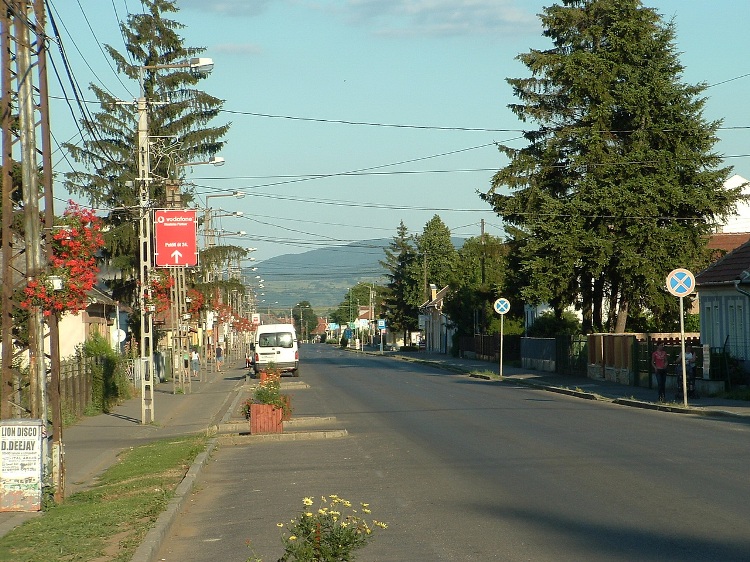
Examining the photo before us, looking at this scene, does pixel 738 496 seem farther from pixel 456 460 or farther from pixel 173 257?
pixel 173 257

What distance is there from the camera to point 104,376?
3078 cm

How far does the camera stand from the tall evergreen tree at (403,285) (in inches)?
4715

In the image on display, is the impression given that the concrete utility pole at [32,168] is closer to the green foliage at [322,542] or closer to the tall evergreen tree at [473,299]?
the green foliage at [322,542]

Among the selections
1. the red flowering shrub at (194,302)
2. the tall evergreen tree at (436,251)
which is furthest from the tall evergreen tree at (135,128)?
the tall evergreen tree at (436,251)

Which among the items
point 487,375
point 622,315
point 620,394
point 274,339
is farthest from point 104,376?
point 622,315

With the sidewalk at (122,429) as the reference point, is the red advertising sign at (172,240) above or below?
above

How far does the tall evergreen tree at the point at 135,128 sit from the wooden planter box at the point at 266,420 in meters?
24.4

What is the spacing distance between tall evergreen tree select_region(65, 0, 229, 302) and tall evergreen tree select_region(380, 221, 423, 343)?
243ft

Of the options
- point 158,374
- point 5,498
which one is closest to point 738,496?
point 5,498

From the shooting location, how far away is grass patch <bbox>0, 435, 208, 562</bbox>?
30.2 ft

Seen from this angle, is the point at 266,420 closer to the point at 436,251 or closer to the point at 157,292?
the point at 157,292

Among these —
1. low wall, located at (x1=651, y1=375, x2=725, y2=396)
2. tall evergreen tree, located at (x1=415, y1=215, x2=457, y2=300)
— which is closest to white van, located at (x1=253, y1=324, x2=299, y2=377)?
low wall, located at (x1=651, y1=375, x2=725, y2=396)

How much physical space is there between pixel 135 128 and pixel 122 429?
23238mm

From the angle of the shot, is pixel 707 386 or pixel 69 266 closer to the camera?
pixel 69 266
